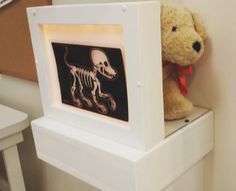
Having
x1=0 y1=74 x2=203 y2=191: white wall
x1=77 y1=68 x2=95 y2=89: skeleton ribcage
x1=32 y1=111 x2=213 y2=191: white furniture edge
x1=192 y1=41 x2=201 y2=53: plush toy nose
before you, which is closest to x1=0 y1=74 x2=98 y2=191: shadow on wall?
x1=0 y1=74 x2=203 y2=191: white wall

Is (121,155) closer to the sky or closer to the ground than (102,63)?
closer to the ground

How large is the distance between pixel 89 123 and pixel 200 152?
221mm

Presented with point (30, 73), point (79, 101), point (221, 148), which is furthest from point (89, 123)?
point (30, 73)

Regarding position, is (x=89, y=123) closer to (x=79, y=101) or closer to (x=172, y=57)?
A: (x=79, y=101)

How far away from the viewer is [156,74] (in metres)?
0.49

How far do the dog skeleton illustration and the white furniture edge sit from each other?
0.19ft

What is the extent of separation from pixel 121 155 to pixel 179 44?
20 cm

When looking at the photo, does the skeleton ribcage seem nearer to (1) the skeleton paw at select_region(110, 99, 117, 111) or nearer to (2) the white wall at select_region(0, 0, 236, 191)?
(1) the skeleton paw at select_region(110, 99, 117, 111)

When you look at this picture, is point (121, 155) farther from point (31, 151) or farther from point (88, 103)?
point (31, 151)

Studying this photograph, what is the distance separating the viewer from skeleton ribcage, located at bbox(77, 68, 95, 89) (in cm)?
55

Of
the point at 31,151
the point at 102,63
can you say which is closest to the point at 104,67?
the point at 102,63

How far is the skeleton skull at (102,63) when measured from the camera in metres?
0.51

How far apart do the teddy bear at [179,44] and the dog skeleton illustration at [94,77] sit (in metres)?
0.10

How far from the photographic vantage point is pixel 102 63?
20.6 inches
